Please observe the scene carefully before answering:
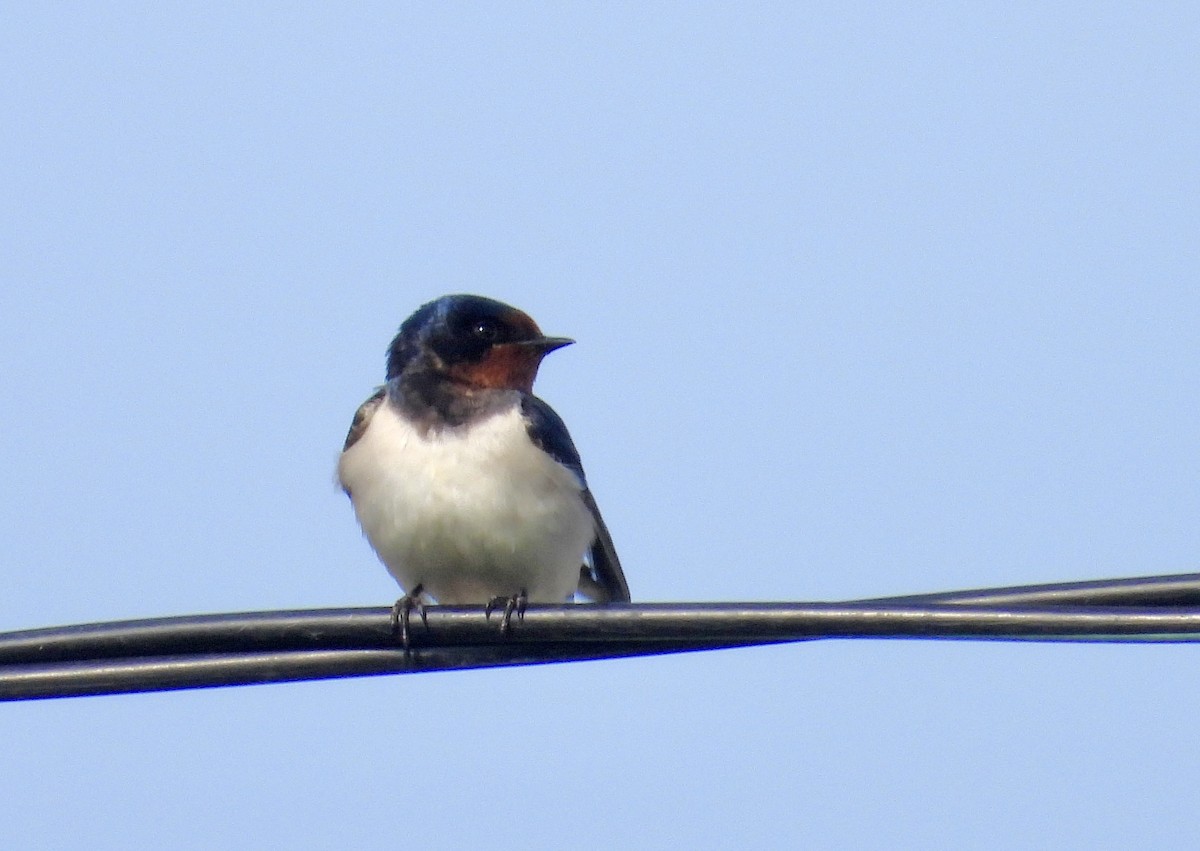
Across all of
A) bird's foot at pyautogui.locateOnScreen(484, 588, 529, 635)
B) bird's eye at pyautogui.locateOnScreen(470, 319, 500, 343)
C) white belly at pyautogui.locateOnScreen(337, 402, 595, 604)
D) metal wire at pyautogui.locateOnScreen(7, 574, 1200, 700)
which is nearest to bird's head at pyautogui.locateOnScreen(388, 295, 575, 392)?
bird's eye at pyautogui.locateOnScreen(470, 319, 500, 343)

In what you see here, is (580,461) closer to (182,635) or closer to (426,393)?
(426,393)

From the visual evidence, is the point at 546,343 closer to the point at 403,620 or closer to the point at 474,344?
the point at 474,344

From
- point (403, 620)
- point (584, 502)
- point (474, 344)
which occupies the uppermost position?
point (474, 344)

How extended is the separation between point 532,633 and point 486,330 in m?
2.18

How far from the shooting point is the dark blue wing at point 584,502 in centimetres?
434

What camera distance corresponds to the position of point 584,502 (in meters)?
4.50

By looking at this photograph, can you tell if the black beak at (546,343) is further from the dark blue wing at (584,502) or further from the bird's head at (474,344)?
the dark blue wing at (584,502)

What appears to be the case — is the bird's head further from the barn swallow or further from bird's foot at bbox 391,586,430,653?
bird's foot at bbox 391,586,430,653

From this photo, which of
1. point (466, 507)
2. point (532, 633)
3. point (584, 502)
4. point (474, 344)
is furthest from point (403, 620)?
point (474, 344)

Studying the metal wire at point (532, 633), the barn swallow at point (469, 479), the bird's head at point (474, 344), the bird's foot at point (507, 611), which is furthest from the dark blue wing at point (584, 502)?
the metal wire at point (532, 633)

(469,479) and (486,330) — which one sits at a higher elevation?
(486,330)

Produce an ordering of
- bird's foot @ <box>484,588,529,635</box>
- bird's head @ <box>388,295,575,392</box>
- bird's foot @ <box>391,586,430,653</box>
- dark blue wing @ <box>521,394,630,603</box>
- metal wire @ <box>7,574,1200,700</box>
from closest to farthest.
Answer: metal wire @ <box>7,574,1200,700</box>
bird's foot @ <box>391,586,430,653</box>
bird's foot @ <box>484,588,529,635</box>
dark blue wing @ <box>521,394,630,603</box>
bird's head @ <box>388,295,575,392</box>

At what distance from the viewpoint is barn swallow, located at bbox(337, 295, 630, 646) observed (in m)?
4.12

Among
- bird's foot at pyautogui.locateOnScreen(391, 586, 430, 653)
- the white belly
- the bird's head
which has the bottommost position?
bird's foot at pyautogui.locateOnScreen(391, 586, 430, 653)
